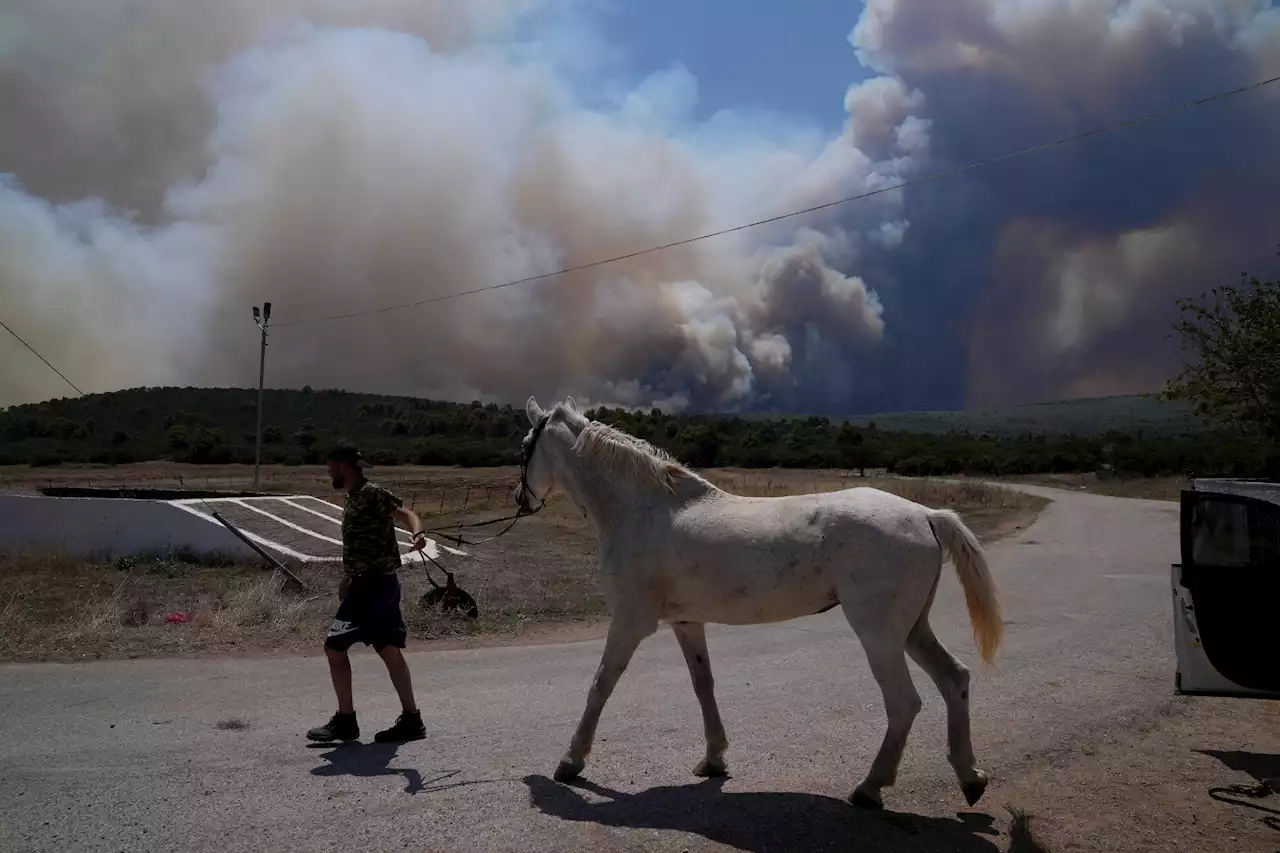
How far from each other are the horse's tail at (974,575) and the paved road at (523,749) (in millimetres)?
880

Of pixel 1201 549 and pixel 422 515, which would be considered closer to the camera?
pixel 1201 549

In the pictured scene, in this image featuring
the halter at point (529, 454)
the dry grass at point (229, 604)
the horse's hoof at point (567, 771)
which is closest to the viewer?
the horse's hoof at point (567, 771)

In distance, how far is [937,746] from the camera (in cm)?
571

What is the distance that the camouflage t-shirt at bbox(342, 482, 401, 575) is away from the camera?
18.9ft

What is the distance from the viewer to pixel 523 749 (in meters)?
5.59

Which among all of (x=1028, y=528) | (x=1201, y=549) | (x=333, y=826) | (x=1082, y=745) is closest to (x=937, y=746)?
(x=1082, y=745)

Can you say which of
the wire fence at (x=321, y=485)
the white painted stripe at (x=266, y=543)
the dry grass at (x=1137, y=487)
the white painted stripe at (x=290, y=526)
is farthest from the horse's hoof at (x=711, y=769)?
the dry grass at (x=1137, y=487)

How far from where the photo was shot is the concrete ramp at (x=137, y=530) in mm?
15523

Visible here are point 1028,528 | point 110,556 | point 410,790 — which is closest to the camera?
point 410,790

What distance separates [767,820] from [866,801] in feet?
1.75

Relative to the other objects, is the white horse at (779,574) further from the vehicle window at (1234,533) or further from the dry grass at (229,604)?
the dry grass at (229,604)

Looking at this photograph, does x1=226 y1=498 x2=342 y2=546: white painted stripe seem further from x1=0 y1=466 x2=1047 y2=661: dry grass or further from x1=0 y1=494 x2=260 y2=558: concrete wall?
x1=0 y1=466 x2=1047 y2=661: dry grass

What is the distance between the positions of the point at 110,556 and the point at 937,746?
14.9 m

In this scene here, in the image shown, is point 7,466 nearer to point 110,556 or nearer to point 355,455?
point 110,556
